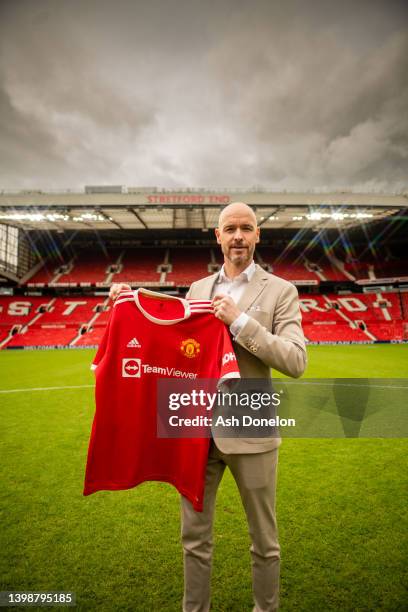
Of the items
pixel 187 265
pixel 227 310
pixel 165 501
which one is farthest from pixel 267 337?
pixel 187 265

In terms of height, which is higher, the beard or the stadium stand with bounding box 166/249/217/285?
the stadium stand with bounding box 166/249/217/285

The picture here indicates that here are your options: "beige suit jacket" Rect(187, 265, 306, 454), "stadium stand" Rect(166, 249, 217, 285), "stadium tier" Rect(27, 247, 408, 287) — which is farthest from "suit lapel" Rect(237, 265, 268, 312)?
"stadium stand" Rect(166, 249, 217, 285)

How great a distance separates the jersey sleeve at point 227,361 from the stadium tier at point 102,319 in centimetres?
2362

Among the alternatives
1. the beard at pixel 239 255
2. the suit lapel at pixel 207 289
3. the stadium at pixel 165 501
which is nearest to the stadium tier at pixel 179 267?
the stadium at pixel 165 501

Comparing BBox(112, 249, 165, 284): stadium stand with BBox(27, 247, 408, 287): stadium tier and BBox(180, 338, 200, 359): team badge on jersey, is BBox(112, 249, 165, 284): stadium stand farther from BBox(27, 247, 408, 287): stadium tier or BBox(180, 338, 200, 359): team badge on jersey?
BBox(180, 338, 200, 359): team badge on jersey

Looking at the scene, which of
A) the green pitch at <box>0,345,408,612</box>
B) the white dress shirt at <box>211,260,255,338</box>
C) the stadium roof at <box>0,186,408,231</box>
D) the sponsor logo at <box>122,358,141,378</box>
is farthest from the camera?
the stadium roof at <box>0,186,408,231</box>

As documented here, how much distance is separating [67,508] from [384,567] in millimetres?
3196

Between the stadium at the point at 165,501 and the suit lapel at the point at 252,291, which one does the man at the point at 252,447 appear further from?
the stadium at the point at 165,501

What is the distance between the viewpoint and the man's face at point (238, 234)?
1.96 meters

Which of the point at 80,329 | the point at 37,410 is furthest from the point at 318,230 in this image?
the point at 37,410

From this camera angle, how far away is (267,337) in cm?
165

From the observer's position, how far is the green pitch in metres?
2.40

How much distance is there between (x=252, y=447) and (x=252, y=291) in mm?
930

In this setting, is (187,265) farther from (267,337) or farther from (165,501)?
(267,337)
